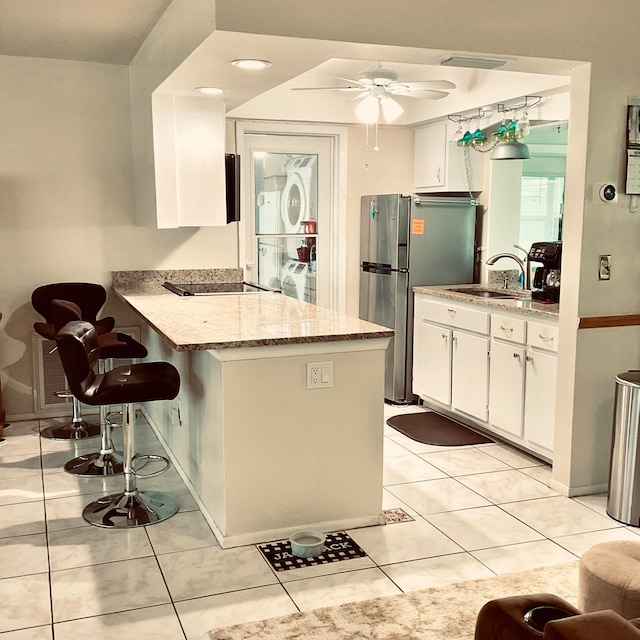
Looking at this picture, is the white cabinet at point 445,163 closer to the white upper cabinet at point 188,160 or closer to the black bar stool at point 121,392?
the white upper cabinet at point 188,160

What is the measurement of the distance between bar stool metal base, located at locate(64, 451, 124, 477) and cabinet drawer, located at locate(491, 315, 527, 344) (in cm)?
242

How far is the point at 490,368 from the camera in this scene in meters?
4.86

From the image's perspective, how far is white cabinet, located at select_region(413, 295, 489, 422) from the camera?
4965 mm

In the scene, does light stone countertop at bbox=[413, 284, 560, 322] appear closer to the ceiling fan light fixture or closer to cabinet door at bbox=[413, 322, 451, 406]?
cabinet door at bbox=[413, 322, 451, 406]

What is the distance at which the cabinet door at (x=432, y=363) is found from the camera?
5371mm

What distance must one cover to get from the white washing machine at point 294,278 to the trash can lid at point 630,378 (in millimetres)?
3035

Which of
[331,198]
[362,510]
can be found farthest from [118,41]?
[362,510]

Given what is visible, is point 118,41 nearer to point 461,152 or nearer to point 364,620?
point 461,152

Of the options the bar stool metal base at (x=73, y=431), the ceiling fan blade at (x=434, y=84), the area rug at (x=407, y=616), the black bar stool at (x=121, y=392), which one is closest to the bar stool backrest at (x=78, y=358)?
the black bar stool at (x=121, y=392)

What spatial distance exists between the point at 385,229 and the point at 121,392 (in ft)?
10.1

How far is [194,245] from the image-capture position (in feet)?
18.7

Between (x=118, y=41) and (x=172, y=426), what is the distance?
2.36 metres

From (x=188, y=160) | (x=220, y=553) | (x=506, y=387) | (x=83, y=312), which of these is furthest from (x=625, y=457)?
(x=83, y=312)

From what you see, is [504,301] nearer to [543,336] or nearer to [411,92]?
[543,336]
